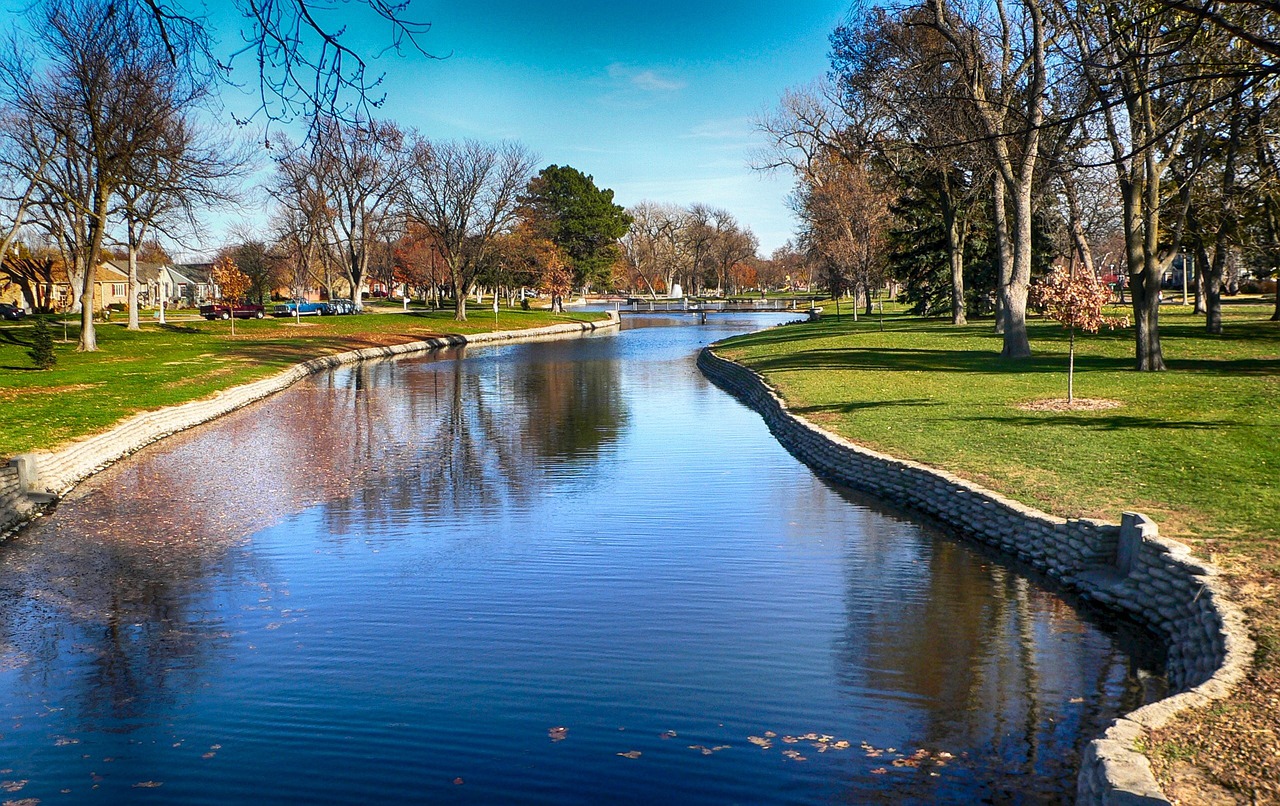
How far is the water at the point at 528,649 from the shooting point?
7.55 m

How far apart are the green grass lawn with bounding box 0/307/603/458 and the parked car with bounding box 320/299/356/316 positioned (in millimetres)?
5308

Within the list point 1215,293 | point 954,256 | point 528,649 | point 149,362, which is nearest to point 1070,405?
point 528,649

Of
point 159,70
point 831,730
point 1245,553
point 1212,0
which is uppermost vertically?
point 159,70

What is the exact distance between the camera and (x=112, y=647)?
33.4 ft

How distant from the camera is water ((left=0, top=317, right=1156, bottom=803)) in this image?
297 inches

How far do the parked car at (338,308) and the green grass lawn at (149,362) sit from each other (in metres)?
5.31

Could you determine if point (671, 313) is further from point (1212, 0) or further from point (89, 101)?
point (1212, 0)

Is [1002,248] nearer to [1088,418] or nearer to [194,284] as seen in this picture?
[1088,418]

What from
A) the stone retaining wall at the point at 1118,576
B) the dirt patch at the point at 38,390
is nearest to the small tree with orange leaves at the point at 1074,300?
the stone retaining wall at the point at 1118,576

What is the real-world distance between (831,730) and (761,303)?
10470cm

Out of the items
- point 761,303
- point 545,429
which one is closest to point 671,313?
point 761,303

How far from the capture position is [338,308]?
79.5 meters

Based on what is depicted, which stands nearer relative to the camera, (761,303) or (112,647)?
(112,647)

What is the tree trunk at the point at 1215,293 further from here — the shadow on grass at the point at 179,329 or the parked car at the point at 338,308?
the parked car at the point at 338,308
